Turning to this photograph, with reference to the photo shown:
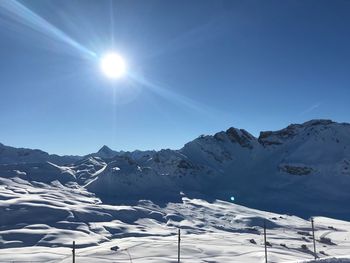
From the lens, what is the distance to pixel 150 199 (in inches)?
7608

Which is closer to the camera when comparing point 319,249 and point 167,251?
point 167,251

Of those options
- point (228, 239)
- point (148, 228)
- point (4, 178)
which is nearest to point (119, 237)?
point (148, 228)

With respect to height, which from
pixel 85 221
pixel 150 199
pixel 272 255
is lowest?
pixel 272 255

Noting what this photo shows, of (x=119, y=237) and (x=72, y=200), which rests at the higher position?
(x=72, y=200)

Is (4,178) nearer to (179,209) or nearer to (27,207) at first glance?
(27,207)

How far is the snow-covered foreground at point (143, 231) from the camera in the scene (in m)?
80.9

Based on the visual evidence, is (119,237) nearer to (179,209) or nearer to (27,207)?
(27,207)

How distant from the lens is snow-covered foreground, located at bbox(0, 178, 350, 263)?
80875 millimetres

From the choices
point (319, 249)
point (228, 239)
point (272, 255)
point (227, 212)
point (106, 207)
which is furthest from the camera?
point (227, 212)

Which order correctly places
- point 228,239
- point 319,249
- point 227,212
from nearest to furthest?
point 319,249 → point 228,239 → point 227,212

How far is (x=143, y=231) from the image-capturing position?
12275 centimetres

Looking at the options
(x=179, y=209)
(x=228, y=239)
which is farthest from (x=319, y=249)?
(x=179, y=209)

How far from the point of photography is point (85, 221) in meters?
132

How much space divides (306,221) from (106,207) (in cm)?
7207
